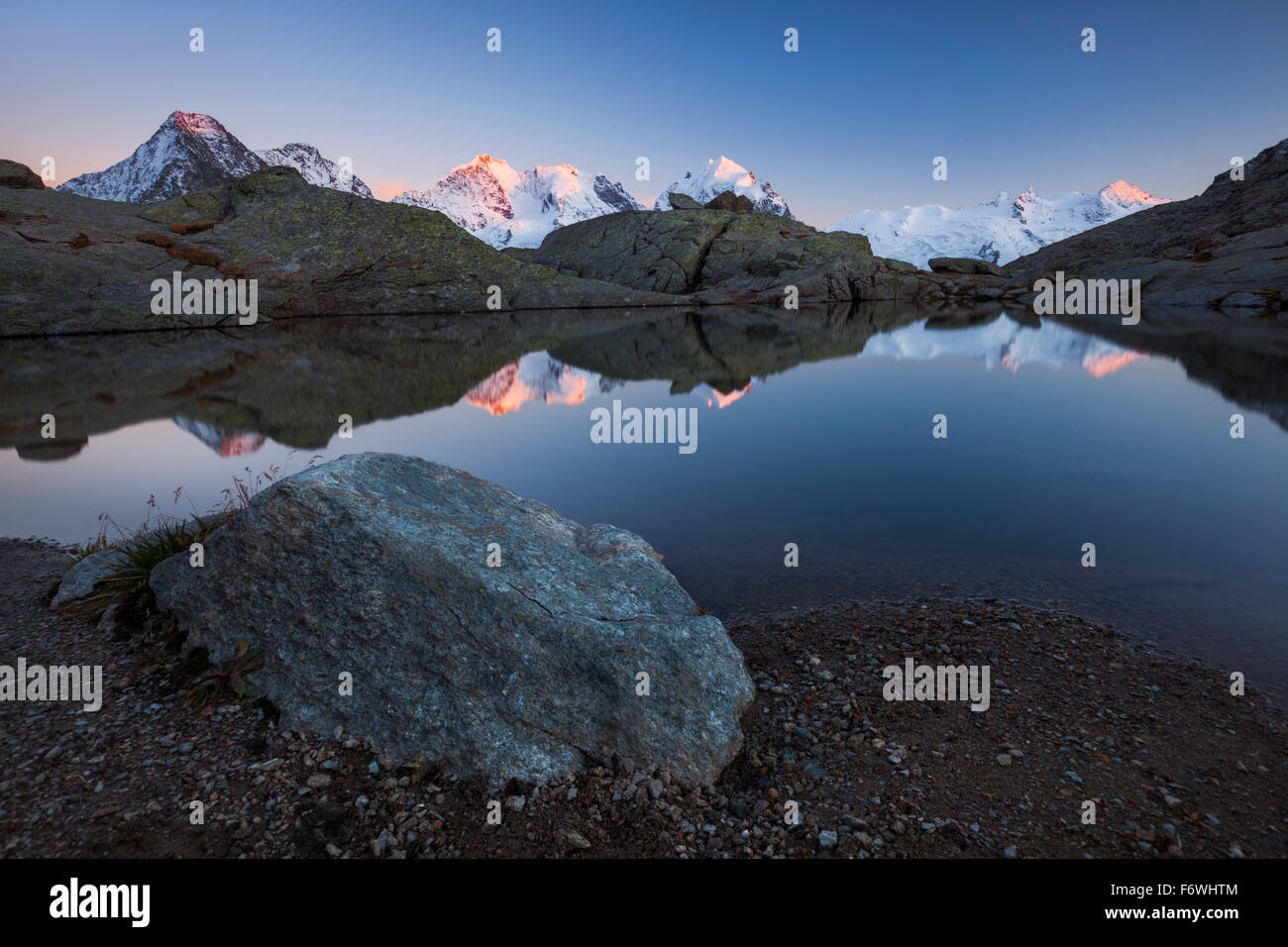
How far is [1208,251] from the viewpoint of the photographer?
84812mm

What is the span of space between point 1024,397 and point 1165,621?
18.4 meters

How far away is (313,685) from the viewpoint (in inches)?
229

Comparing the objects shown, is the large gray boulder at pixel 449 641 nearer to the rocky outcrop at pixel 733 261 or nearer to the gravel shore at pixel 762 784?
the gravel shore at pixel 762 784

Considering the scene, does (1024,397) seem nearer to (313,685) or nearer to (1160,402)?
(1160,402)

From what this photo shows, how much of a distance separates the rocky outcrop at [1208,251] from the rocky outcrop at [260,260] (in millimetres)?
62994

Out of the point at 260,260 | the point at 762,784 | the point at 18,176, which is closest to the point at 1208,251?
the point at 762,784

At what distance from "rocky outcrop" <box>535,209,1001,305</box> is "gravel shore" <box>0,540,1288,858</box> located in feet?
295

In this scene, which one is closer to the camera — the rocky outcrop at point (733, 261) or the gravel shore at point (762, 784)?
the gravel shore at point (762, 784)

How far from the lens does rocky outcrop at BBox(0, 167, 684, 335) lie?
4812 centimetres

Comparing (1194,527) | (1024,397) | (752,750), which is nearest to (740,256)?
(1024,397)

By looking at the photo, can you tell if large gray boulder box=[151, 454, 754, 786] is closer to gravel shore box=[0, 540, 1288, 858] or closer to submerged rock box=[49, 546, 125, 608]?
gravel shore box=[0, 540, 1288, 858]

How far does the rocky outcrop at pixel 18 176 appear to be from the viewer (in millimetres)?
64000

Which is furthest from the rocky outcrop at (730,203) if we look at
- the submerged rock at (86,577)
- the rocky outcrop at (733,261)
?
the submerged rock at (86,577)
